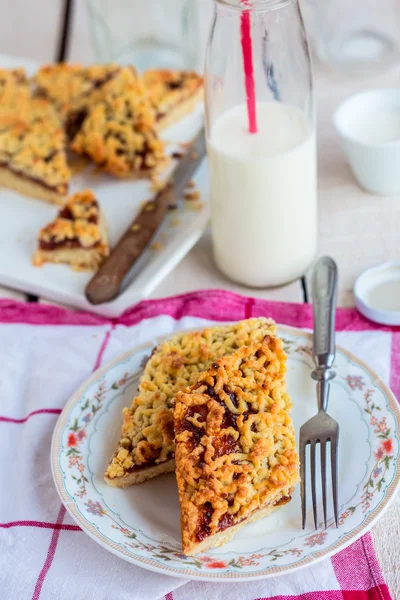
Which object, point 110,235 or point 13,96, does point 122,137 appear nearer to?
point 110,235

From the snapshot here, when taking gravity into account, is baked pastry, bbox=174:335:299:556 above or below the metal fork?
above

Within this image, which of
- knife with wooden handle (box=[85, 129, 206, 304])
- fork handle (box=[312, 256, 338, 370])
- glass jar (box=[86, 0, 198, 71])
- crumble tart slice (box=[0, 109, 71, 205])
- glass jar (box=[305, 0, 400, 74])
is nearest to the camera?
fork handle (box=[312, 256, 338, 370])

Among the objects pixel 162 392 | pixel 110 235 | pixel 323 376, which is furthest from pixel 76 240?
pixel 323 376

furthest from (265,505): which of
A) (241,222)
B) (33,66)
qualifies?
(33,66)

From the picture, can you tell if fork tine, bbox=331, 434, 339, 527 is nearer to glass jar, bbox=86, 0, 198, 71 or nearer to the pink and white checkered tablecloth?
the pink and white checkered tablecloth

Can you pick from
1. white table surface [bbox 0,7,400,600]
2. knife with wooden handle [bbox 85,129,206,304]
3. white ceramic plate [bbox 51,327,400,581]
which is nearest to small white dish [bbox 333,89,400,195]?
white table surface [bbox 0,7,400,600]

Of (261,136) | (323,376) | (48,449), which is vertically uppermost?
(261,136)

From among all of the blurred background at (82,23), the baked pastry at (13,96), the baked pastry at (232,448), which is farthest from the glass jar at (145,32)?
the baked pastry at (232,448)
